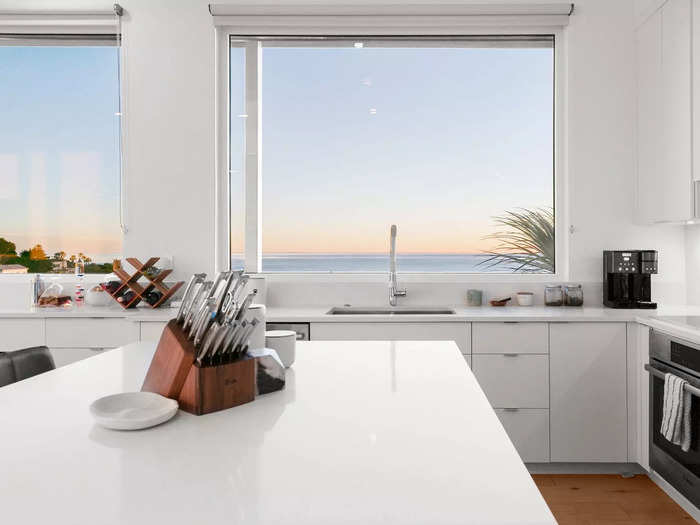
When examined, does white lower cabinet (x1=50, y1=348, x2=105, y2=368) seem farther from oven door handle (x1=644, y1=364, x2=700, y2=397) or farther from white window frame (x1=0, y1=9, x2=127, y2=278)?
A: oven door handle (x1=644, y1=364, x2=700, y2=397)

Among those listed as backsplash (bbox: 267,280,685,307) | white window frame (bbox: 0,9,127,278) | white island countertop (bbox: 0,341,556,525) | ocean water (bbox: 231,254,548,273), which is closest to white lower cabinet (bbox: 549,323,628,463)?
backsplash (bbox: 267,280,685,307)

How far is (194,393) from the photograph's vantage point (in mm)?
1124

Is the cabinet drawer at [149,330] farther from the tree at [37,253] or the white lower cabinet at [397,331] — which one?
the tree at [37,253]

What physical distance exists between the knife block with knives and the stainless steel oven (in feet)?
6.44

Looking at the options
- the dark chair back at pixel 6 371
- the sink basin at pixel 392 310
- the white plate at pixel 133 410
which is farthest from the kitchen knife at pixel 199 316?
the sink basin at pixel 392 310

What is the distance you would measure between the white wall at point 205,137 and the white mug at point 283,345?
2.11 meters

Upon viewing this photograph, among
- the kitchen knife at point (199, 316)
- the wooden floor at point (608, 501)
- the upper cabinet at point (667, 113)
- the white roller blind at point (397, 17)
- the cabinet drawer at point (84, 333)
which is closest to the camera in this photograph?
the kitchen knife at point (199, 316)

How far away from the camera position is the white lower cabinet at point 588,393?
2900 millimetres

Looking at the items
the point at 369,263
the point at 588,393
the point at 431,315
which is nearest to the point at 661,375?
the point at 588,393

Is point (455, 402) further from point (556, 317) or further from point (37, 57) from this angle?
point (37, 57)

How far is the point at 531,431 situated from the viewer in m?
2.93

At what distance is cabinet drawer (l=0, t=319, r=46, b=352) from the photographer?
3.01 metres

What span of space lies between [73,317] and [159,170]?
42.2 inches

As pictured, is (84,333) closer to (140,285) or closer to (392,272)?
(140,285)
